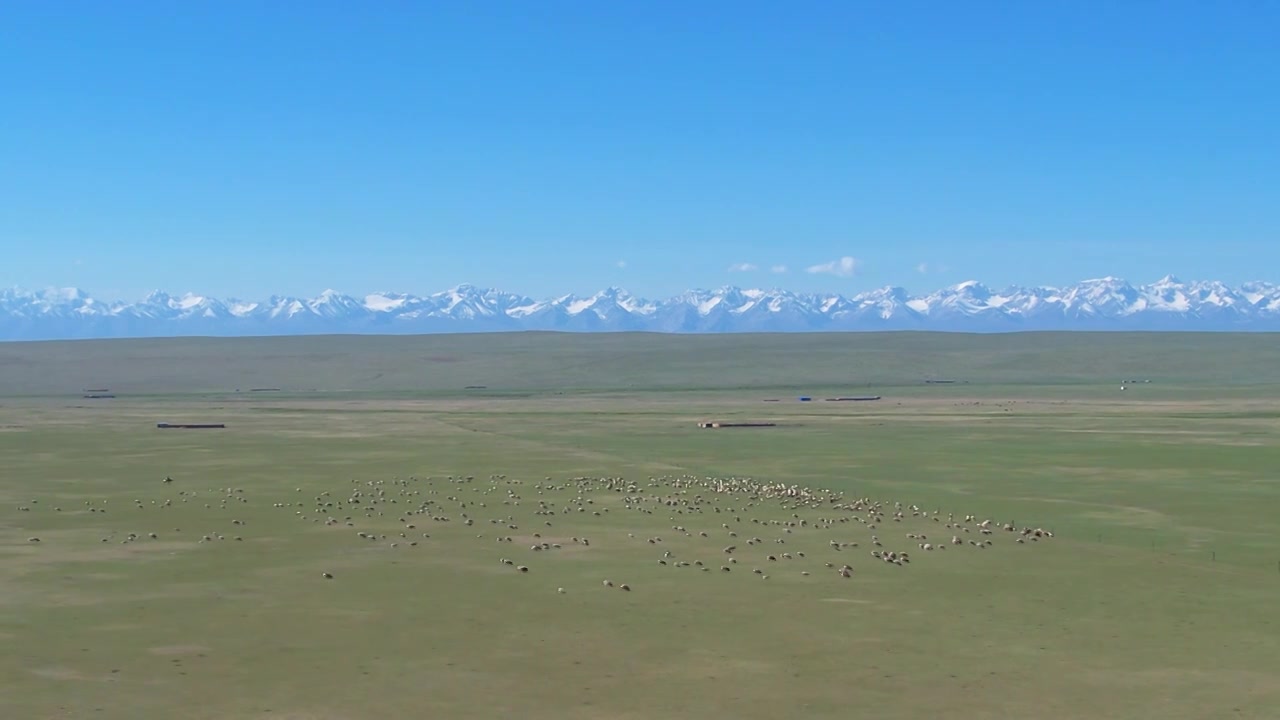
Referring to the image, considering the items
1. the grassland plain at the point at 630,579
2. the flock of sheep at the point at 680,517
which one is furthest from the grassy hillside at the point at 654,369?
the flock of sheep at the point at 680,517

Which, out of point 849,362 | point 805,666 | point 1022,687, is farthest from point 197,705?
point 849,362

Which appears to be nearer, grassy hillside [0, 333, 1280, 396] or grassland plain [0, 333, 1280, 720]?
grassland plain [0, 333, 1280, 720]

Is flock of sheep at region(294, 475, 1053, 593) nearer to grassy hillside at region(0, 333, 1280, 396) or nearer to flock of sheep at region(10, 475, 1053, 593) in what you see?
flock of sheep at region(10, 475, 1053, 593)

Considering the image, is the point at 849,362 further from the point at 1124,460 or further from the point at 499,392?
the point at 1124,460

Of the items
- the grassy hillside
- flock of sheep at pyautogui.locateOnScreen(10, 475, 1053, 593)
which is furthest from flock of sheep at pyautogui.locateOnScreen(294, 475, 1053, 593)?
the grassy hillside

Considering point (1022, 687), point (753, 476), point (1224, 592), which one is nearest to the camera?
point (1022, 687)

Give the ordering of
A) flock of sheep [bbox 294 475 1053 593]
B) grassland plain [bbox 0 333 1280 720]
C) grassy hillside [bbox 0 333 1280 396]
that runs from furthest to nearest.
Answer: grassy hillside [bbox 0 333 1280 396] < flock of sheep [bbox 294 475 1053 593] < grassland plain [bbox 0 333 1280 720]

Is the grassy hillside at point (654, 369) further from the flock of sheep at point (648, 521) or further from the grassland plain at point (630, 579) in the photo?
the flock of sheep at point (648, 521)
